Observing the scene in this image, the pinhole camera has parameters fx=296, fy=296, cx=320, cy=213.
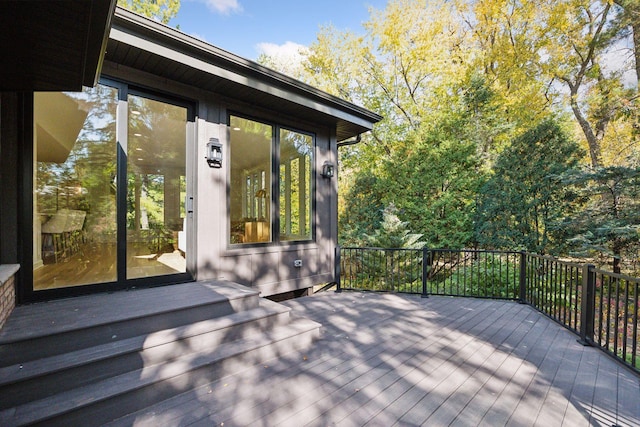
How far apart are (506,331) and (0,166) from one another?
5.27 metres

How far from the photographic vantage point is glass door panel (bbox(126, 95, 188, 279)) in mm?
3531

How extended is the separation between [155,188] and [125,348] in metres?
2.78

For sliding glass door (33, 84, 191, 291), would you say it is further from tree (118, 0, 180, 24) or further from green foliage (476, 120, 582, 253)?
tree (118, 0, 180, 24)

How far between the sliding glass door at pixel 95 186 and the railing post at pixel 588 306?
14.8 feet

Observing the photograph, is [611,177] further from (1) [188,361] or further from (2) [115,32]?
(2) [115,32]

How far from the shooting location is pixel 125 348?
2.10m

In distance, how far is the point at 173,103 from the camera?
142 inches

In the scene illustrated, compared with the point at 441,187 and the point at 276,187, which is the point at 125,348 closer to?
the point at 276,187

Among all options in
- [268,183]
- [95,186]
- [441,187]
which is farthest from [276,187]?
[441,187]

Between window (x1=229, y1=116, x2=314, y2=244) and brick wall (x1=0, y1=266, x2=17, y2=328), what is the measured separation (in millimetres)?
2016

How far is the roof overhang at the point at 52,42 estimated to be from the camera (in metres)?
1.46

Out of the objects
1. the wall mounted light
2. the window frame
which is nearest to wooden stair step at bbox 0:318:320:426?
the window frame

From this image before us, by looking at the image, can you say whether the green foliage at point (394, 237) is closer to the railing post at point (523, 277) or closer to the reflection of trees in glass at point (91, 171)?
the railing post at point (523, 277)

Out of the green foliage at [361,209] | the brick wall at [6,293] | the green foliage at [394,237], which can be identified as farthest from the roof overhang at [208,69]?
the green foliage at [361,209]
